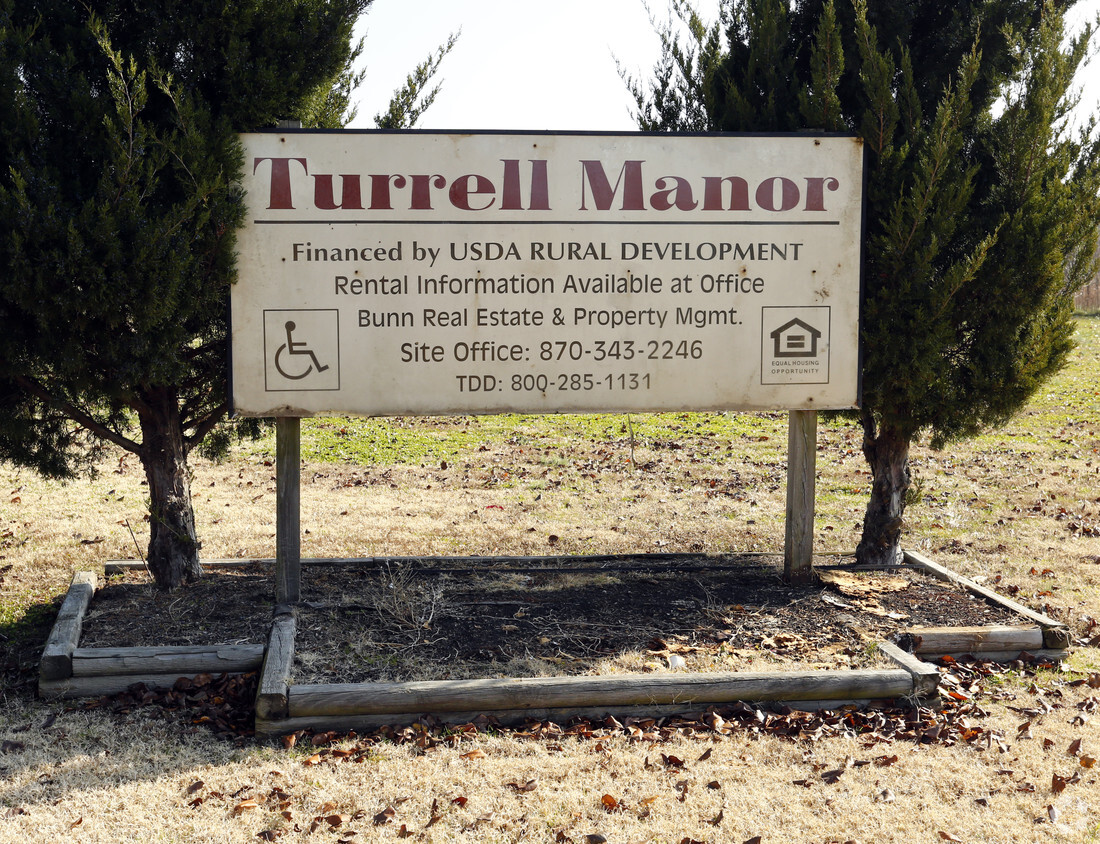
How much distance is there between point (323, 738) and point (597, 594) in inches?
88.4

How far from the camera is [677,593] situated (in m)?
6.29

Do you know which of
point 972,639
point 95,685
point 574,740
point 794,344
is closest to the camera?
point 574,740

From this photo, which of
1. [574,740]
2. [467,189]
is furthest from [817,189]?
[574,740]

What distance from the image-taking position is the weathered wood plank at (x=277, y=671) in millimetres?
4562

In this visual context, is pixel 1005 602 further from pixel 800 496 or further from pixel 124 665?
pixel 124 665

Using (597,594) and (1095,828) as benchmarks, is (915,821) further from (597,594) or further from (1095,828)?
(597,594)

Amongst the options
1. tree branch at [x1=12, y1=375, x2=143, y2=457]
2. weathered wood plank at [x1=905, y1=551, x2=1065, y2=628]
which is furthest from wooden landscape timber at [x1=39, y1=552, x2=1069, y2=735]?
tree branch at [x1=12, y1=375, x2=143, y2=457]


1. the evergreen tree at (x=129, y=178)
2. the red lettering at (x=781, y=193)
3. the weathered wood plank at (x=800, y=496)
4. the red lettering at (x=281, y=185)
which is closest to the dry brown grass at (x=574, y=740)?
the weathered wood plank at (x=800, y=496)

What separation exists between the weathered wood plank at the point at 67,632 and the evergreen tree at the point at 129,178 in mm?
922

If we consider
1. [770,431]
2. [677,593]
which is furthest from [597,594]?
[770,431]

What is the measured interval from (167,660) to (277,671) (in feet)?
2.23

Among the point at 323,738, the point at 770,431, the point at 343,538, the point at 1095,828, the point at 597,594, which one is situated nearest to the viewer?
the point at 1095,828

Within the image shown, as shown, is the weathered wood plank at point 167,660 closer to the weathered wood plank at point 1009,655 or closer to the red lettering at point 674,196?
the red lettering at point 674,196

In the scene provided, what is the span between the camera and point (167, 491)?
6.06m
